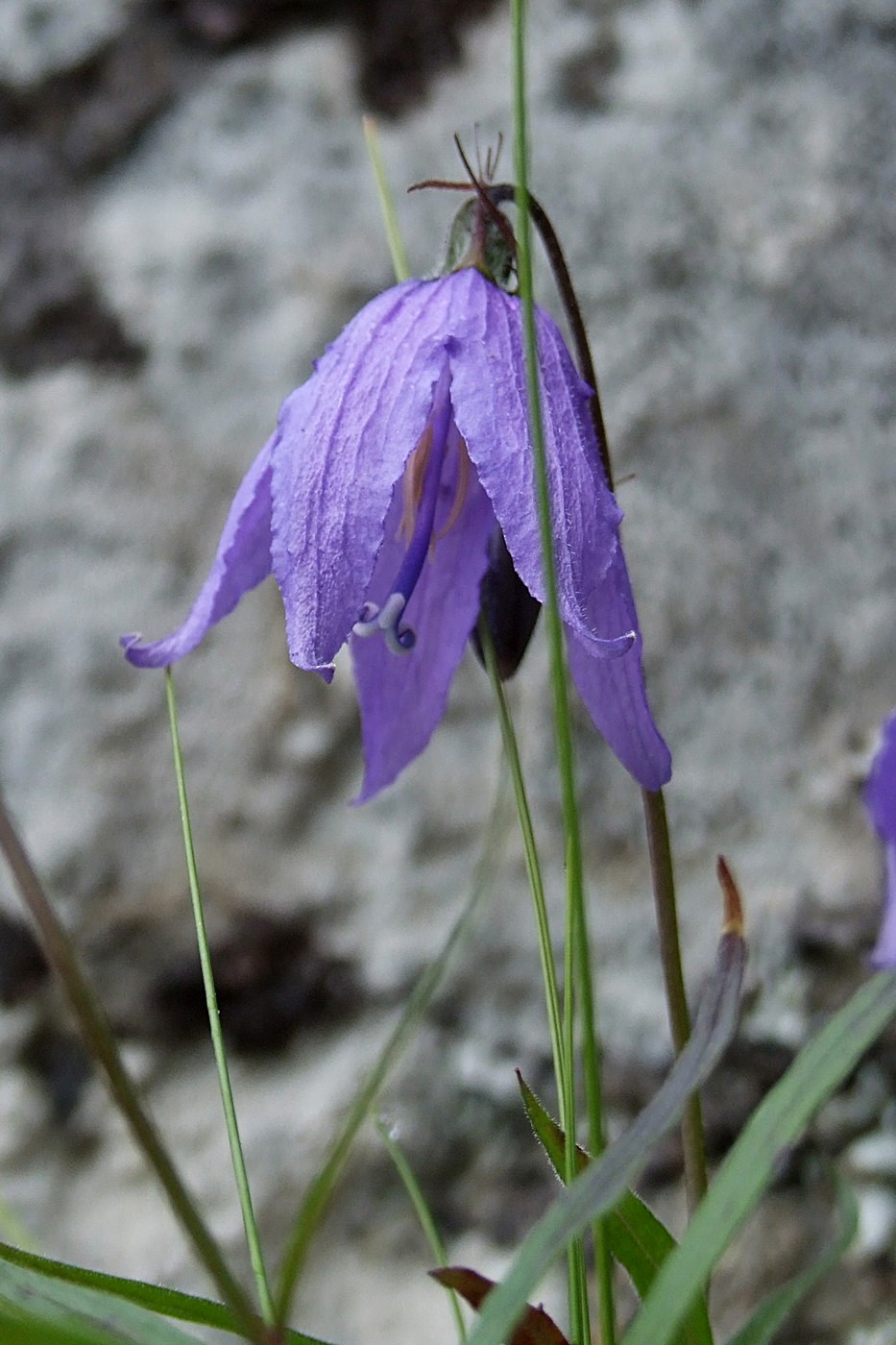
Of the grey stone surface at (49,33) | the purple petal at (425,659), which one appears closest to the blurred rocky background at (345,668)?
the grey stone surface at (49,33)

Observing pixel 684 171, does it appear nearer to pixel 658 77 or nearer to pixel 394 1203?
pixel 658 77

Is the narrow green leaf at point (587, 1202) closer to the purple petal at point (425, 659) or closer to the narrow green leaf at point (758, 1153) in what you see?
the narrow green leaf at point (758, 1153)

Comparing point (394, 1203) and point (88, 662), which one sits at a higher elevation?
point (88, 662)

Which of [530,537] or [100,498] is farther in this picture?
[100,498]

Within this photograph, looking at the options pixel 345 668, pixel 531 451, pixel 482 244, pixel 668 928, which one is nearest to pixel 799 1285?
pixel 668 928

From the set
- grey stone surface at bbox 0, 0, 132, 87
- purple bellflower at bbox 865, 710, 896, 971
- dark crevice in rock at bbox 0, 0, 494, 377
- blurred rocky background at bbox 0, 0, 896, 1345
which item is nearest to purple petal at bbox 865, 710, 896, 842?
purple bellflower at bbox 865, 710, 896, 971

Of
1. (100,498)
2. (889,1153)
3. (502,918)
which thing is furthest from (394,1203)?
(100,498)
